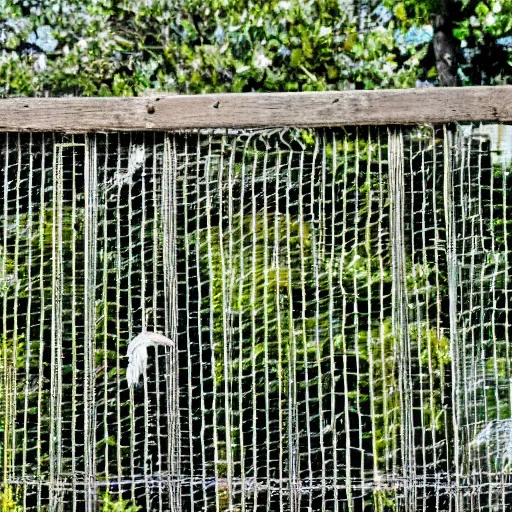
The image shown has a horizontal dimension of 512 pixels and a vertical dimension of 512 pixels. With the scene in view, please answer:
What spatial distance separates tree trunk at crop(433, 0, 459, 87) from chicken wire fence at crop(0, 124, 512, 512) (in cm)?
148

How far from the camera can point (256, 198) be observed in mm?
3070

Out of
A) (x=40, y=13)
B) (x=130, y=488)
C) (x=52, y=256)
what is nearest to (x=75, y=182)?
(x=52, y=256)

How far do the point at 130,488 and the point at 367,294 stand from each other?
3.73 feet

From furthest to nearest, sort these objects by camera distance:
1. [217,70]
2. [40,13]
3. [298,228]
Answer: [40,13] < [217,70] < [298,228]

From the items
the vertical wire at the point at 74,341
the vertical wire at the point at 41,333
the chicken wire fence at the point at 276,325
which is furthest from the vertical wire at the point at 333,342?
the vertical wire at the point at 41,333

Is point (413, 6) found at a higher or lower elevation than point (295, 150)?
higher

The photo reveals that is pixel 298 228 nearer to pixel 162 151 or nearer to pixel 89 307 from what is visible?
pixel 162 151

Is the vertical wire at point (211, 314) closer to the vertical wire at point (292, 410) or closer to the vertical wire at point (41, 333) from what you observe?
the vertical wire at point (292, 410)

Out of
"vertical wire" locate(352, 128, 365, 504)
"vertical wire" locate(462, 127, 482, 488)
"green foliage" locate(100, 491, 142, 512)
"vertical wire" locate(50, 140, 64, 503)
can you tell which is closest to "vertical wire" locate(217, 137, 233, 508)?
"green foliage" locate(100, 491, 142, 512)

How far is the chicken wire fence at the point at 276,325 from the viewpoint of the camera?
3029 millimetres

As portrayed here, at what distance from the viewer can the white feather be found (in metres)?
3.03

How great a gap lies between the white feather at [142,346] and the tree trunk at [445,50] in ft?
7.56

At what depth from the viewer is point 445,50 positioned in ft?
14.5

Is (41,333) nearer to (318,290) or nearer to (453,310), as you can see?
(318,290)
